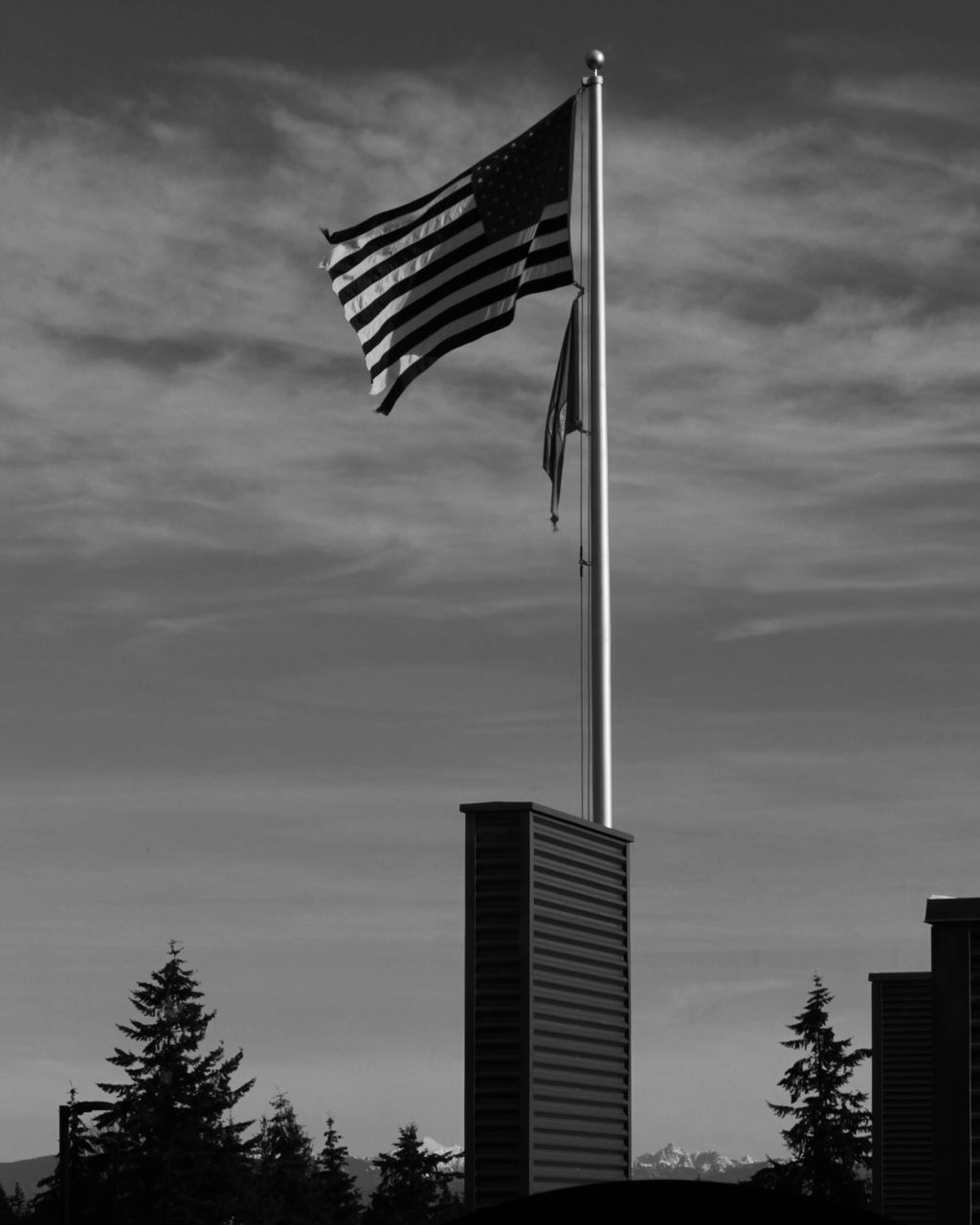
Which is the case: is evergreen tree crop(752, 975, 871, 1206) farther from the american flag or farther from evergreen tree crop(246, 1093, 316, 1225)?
the american flag

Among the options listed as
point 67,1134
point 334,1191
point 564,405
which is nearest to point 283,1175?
point 334,1191

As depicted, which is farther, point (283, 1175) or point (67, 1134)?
point (283, 1175)

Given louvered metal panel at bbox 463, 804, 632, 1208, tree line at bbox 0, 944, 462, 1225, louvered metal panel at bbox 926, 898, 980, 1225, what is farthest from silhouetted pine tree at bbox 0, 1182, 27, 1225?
louvered metal panel at bbox 926, 898, 980, 1225

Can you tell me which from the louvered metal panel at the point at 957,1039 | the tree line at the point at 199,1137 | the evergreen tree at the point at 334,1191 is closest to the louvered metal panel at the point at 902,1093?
the louvered metal panel at the point at 957,1039

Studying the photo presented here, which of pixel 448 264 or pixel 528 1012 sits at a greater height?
pixel 448 264

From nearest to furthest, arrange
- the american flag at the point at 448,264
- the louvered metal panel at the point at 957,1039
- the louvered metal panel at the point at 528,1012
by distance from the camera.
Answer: the louvered metal panel at the point at 528,1012, the louvered metal panel at the point at 957,1039, the american flag at the point at 448,264

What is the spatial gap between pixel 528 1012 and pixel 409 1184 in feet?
291

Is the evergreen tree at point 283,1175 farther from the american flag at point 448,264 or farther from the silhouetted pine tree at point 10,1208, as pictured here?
the american flag at point 448,264

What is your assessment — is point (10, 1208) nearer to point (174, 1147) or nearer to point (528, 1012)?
point (174, 1147)

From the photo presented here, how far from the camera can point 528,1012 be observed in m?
12.8

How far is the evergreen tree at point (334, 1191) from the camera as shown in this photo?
90.1 meters

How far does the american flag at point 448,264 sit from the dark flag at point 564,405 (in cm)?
59

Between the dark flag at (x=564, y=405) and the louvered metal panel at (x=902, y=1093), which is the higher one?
the dark flag at (x=564, y=405)

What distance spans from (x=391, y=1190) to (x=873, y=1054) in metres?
76.0
